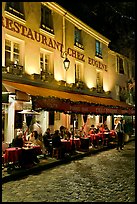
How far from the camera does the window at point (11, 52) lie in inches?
591

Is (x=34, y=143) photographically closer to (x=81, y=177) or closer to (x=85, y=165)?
(x=85, y=165)

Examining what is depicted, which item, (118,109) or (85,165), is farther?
(118,109)

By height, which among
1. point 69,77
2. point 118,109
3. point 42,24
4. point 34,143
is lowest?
point 34,143

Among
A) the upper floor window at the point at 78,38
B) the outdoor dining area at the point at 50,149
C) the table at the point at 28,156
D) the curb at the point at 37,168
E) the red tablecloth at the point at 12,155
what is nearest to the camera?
the curb at the point at 37,168

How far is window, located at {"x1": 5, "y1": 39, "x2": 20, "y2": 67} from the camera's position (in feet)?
49.2

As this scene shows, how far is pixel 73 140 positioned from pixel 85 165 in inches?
129

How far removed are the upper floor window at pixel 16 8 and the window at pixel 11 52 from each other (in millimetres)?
1464

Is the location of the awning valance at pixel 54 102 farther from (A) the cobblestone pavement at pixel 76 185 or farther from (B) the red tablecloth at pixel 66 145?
(A) the cobblestone pavement at pixel 76 185

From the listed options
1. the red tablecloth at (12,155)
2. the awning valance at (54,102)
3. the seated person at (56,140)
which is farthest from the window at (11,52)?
the red tablecloth at (12,155)

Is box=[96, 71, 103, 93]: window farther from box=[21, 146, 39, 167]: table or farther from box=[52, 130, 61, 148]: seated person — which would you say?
box=[21, 146, 39, 167]: table

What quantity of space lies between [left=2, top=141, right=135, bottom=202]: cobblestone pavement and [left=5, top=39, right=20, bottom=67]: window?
6.21m

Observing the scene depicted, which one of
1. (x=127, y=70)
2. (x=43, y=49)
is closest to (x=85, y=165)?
(x=43, y=49)

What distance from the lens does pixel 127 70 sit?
32.6 meters

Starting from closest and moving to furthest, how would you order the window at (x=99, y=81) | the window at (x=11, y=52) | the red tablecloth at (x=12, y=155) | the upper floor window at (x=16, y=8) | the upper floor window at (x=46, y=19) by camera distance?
the red tablecloth at (x=12, y=155) < the upper floor window at (x=16, y=8) < the window at (x=11, y=52) < the upper floor window at (x=46, y=19) < the window at (x=99, y=81)
